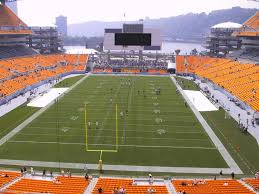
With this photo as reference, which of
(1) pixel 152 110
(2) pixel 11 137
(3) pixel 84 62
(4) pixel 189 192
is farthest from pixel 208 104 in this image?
(3) pixel 84 62

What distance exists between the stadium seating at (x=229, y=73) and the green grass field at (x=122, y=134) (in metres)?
6.94

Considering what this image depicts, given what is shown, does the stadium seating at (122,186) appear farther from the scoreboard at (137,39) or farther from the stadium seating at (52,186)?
the scoreboard at (137,39)

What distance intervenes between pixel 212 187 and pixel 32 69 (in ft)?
158

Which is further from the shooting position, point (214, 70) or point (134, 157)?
point (214, 70)

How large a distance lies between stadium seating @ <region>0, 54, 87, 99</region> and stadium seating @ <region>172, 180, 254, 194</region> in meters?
28.3

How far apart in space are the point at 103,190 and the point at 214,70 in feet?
158

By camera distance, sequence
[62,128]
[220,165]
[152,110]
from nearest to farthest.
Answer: [220,165]
[62,128]
[152,110]

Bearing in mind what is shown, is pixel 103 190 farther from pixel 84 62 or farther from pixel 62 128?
pixel 84 62

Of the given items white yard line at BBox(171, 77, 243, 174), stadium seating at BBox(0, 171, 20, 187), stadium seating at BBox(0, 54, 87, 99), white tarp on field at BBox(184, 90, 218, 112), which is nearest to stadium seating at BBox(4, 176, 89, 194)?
stadium seating at BBox(0, 171, 20, 187)

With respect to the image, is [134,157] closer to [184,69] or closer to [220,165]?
[220,165]

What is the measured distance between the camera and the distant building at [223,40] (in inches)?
3088

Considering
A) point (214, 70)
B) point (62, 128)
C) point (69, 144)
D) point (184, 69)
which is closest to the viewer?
point (69, 144)

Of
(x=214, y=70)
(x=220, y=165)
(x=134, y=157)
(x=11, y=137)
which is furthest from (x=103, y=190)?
(x=214, y=70)

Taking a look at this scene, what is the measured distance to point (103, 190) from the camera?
18141 millimetres
